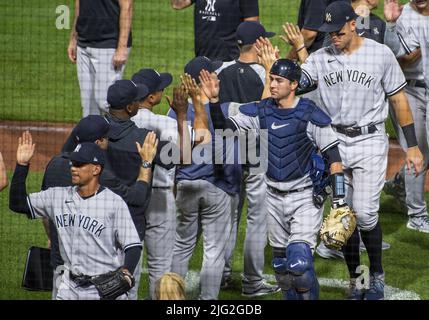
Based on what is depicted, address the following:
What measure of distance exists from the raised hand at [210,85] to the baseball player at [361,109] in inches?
39.9

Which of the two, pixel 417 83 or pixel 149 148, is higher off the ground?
pixel 417 83

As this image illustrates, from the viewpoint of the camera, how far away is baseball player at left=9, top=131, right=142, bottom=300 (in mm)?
7223

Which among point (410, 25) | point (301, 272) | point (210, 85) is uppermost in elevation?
point (410, 25)

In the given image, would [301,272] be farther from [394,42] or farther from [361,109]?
[394,42]

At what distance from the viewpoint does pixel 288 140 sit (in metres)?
8.05

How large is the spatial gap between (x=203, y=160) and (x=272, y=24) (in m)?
7.42

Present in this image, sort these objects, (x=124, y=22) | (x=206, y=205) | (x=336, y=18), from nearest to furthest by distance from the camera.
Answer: (x=206, y=205) < (x=336, y=18) < (x=124, y=22)

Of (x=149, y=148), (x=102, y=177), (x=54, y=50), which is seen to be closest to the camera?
(x=149, y=148)

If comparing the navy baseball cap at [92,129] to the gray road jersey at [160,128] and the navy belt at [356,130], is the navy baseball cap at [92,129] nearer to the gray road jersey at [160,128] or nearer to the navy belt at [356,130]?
the gray road jersey at [160,128]

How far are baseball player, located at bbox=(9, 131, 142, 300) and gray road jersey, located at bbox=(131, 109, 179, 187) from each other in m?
0.93

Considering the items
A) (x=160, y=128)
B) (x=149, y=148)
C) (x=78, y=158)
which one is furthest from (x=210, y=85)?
(x=78, y=158)

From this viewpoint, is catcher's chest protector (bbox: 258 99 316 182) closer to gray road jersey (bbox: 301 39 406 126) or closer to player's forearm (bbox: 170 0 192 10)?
gray road jersey (bbox: 301 39 406 126)

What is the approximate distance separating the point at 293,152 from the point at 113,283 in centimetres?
161
